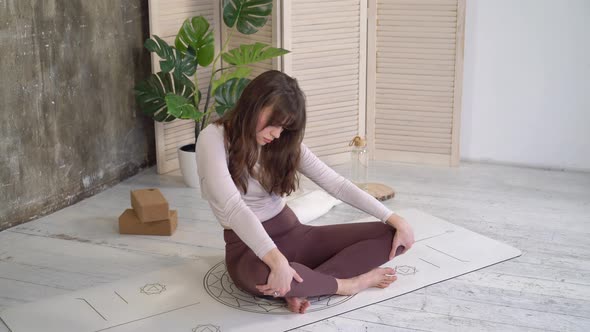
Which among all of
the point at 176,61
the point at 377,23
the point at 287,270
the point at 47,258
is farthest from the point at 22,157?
the point at 377,23

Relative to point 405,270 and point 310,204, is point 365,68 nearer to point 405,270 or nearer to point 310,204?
point 310,204

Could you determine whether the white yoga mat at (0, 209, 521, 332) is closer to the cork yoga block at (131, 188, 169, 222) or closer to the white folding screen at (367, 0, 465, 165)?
the cork yoga block at (131, 188, 169, 222)

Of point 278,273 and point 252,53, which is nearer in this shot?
point 278,273

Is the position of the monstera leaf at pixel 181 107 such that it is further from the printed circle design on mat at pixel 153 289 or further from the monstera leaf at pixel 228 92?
the printed circle design on mat at pixel 153 289

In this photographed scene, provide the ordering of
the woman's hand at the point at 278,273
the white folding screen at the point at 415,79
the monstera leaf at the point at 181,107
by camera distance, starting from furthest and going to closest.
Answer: the white folding screen at the point at 415,79 → the monstera leaf at the point at 181,107 → the woman's hand at the point at 278,273

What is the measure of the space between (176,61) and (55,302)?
146 centimetres

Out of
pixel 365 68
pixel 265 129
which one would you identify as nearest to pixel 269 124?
pixel 265 129

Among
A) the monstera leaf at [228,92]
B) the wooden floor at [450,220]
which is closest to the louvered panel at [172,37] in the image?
the wooden floor at [450,220]

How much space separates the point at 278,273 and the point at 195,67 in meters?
1.69

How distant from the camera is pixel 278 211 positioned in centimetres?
275

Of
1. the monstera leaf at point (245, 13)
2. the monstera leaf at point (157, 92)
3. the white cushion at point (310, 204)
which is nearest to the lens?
the white cushion at point (310, 204)

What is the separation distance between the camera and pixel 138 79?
405cm

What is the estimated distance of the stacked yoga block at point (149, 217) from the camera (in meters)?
3.24

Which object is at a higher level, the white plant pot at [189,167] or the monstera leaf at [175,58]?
the monstera leaf at [175,58]
